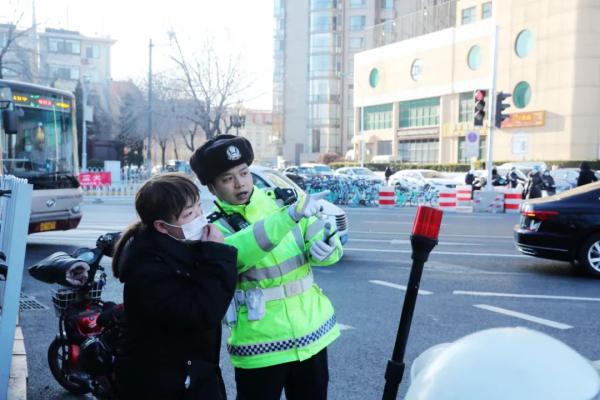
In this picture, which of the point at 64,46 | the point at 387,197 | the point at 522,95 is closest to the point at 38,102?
the point at 387,197

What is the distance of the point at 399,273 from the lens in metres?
9.34

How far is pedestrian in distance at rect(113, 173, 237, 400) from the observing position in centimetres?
223

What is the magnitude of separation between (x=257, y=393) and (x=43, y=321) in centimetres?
474

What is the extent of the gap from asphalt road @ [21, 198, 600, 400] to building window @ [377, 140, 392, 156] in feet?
160

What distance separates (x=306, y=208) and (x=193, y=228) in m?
0.47

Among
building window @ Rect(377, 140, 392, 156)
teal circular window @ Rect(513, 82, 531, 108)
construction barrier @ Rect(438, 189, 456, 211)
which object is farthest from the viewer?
building window @ Rect(377, 140, 392, 156)

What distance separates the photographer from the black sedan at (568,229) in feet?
29.4

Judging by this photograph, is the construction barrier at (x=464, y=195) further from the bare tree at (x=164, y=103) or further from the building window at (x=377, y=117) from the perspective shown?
the building window at (x=377, y=117)

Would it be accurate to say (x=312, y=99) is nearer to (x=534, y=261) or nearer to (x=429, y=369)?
(x=534, y=261)

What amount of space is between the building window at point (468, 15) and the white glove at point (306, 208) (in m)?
58.5

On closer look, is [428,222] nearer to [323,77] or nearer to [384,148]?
[384,148]

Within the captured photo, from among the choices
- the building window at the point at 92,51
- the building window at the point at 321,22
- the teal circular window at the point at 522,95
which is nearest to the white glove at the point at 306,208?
the teal circular window at the point at 522,95

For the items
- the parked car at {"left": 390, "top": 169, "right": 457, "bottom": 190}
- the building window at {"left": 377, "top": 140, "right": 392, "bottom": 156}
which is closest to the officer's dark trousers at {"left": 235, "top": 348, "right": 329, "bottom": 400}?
the parked car at {"left": 390, "top": 169, "right": 457, "bottom": 190}

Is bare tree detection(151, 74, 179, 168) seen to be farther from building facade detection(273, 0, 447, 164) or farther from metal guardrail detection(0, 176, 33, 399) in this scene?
metal guardrail detection(0, 176, 33, 399)
